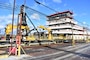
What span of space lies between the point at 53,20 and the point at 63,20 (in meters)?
9.86

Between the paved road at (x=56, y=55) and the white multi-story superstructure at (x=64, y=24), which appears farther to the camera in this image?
the white multi-story superstructure at (x=64, y=24)

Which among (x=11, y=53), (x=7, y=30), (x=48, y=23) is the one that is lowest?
(x=11, y=53)

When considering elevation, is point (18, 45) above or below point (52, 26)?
below

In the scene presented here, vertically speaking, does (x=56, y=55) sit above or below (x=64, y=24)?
below

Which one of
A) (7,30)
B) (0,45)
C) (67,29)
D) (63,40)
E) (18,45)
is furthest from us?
(67,29)

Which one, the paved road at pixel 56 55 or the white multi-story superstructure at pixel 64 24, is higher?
the white multi-story superstructure at pixel 64 24

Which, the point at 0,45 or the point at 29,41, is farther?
the point at 29,41

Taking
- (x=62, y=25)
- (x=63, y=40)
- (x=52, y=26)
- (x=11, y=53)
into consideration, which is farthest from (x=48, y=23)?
(x=11, y=53)

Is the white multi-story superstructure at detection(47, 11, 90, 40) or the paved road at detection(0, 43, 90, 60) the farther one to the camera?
the white multi-story superstructure at detection(47, 11, 90, 40)

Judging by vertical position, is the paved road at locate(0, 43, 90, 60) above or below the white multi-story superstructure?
below

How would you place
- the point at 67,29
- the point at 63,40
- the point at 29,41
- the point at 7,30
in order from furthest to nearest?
the point at 67,29 → the point at 63,40 → the point at 29,41 → the point at 7,30

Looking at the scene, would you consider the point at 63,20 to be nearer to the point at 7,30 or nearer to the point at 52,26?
the point at 52,26

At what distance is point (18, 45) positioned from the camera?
70.6ft

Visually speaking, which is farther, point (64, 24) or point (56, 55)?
point (64, 24)
